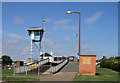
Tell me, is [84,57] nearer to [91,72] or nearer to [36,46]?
[91,72]

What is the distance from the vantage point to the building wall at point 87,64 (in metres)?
19.9

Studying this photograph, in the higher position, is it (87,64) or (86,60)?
(86,60)

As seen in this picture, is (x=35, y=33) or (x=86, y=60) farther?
(x=35, y=33)

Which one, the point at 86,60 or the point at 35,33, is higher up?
the point at 35,33

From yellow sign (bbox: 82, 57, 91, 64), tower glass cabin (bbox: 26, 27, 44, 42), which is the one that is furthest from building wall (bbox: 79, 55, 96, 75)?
tower glass cabin (bbox: 26, 27, 44, 42)

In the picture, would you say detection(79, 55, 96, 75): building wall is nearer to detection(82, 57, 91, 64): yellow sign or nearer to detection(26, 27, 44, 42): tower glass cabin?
detection(82, 57, 91, 64): yellow sign

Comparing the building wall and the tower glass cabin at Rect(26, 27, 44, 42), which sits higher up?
the tower glass cabin at Rect(26, 27, 44, 42)

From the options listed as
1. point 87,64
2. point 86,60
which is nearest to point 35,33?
point 86,60

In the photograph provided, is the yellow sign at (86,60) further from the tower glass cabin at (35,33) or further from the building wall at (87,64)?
the tower glass cabin at (35,33)

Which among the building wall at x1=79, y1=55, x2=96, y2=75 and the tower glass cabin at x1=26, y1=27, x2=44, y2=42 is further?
the tower glass cabin at x1=26, y1=27, x2=44, y2=42

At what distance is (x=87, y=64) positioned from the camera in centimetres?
2003

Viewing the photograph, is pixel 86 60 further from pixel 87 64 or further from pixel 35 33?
pixel 35 33

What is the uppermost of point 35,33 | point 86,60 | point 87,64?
point 35,33

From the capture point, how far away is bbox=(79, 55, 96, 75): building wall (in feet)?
65.3
